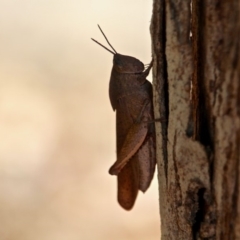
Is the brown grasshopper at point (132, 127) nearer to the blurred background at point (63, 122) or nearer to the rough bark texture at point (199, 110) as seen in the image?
the rough bark texture at point (199, 110)

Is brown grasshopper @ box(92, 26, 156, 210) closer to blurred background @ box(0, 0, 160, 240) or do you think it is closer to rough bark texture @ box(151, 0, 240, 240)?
rough bark texture @ box(151, 0, 240, 240)

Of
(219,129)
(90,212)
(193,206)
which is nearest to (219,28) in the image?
(219,129)

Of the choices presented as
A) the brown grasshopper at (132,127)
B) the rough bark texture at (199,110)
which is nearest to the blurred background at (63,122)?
the brown grasshopper at (132,127)

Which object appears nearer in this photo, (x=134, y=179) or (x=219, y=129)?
(x=219, y=129)

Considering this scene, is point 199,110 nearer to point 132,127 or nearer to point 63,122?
point 132,127

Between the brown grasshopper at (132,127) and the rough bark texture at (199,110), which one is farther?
the brown grasshopper at (132,127)

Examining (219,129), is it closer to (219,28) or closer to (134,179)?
(219,28)
